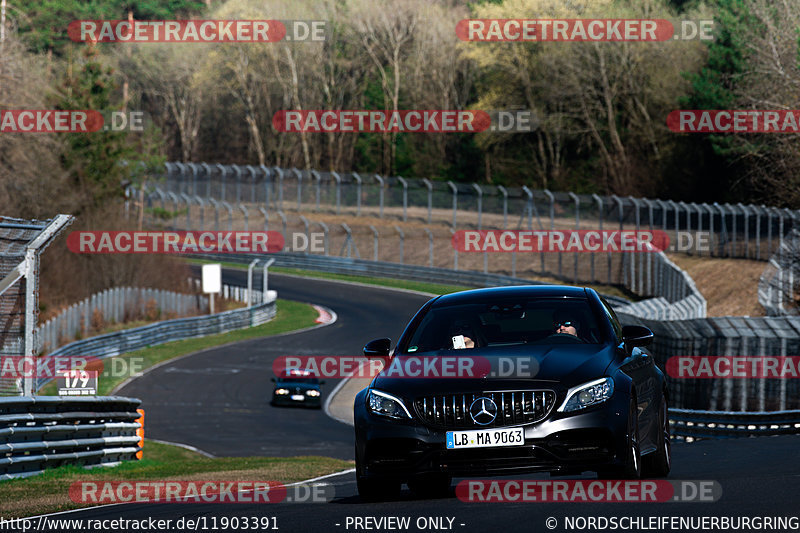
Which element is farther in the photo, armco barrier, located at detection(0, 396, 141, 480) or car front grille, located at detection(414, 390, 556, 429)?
armco barrier, located at detection(0, 396, 141, 480)

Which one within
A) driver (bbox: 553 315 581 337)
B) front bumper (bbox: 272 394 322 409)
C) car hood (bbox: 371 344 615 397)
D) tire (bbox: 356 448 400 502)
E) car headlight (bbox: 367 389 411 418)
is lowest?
front bumper (bbox: 272 394 322 409)

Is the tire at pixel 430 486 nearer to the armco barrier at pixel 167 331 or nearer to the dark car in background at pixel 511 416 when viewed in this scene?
the dark car in background at pixel 511 416

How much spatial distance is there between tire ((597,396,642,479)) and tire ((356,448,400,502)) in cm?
151

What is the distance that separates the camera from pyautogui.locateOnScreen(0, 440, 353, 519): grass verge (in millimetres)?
10978

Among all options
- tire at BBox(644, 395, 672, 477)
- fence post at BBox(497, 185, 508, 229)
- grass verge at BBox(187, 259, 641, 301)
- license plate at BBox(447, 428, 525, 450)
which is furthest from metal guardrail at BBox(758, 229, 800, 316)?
license plate at BBox(447, 428, 525, 450)

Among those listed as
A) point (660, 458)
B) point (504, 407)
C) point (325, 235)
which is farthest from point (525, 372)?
point (325, 235)

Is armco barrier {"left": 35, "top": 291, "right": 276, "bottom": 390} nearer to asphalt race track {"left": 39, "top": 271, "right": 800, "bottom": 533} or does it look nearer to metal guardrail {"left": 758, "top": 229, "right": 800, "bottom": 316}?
asphalt race track {"left": 39, "top": 271, "right": 800, "bottom": 533}

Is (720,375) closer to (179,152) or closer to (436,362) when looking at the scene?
(436,362)

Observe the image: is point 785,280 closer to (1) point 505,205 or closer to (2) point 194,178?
(1) point 505,205

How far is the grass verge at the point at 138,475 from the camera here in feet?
36.0

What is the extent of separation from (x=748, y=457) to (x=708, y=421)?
5094 mm

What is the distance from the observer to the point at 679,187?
226ft

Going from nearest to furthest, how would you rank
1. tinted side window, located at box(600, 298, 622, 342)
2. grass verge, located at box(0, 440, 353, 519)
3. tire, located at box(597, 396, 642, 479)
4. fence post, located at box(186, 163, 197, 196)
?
tire, located at box(597, 396, 642, 479), tinted side window, located at box(600, 298, 622, 342), grass verge, located at box(0, 440, 353, 519), fence post, located at box(186, 163, 197, 196)

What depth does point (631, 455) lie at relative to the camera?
9.00 metres
